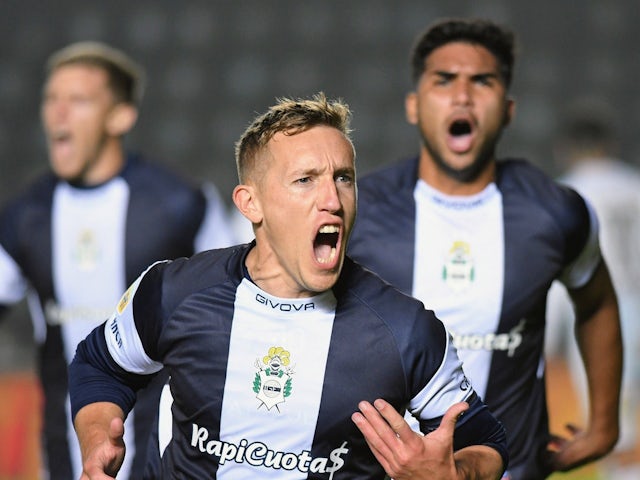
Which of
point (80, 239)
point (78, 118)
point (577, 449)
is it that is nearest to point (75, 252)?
point (80, 239)

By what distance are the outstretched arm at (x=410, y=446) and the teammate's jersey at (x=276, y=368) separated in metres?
0.13

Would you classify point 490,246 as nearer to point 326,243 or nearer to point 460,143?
point 460,143

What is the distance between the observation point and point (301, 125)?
9.53 ft

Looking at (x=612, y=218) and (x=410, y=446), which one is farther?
(x=612, y=218)

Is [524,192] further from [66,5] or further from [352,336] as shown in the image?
[66,5]

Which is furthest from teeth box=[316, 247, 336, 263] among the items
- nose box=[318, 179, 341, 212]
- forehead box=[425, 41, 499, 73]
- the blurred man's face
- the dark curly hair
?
the blurred man's face

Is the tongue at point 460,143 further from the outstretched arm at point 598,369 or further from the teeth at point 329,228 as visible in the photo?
the teeth at point 329,228

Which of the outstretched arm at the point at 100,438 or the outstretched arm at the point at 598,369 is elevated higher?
the outstretched arm at the point at 100,438

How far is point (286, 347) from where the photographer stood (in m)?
2.96

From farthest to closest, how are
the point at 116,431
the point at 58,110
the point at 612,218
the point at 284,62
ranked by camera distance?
the point at 284,62
the point at 612,218
the point at 58,110
the point at 116,431

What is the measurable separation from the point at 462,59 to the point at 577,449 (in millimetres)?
1240

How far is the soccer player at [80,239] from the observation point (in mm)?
4523

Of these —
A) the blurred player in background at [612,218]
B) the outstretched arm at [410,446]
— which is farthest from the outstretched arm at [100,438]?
the blurred player in background at [612,218]

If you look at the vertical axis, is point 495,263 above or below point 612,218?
above
